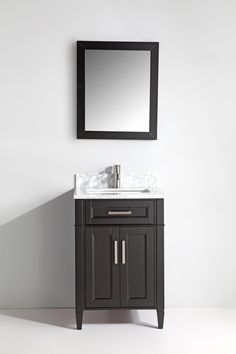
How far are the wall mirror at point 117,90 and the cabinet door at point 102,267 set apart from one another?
Answer: 0.81 meters

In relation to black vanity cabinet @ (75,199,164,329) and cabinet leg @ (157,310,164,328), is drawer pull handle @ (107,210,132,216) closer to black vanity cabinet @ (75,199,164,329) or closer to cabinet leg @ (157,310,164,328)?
black vanity cabinet @ (75,199,164,329)

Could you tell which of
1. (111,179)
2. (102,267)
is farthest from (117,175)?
(102,267)

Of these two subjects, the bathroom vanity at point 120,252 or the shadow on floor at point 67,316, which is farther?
the shadow on floor at point 67,316

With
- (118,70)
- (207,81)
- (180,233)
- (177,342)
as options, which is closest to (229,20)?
(207,81)

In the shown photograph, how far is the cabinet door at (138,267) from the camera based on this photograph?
3365 mm

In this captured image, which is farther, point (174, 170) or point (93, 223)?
point (174, 170)

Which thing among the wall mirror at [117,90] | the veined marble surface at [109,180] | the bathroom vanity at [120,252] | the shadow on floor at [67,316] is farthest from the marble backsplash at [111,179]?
the shadow on floor at [67,316]

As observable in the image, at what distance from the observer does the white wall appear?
3.78 metres

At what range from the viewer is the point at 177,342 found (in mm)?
3156

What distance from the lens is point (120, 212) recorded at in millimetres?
3354

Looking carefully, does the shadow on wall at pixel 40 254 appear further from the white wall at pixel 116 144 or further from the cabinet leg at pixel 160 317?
the cabinet leg at pixel 160 317

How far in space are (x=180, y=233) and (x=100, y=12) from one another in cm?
174

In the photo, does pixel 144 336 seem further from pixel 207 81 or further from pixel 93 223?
pixel 207 81

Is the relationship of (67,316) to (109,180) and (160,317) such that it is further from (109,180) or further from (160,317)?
(109,180)
